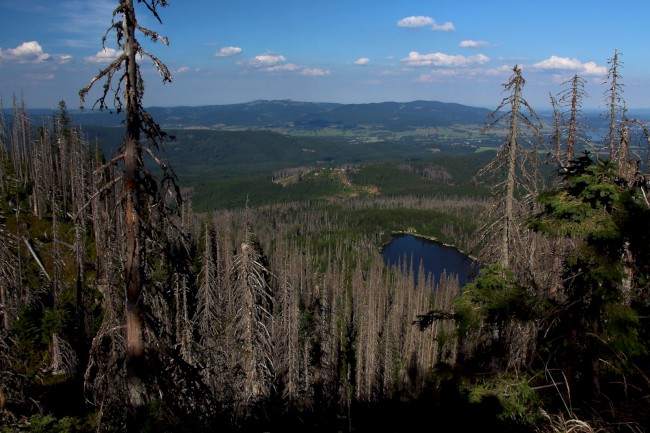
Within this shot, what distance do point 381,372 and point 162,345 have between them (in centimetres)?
4985

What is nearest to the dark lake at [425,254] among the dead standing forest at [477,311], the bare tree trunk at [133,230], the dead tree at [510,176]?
the dead standing forest at [477,311]

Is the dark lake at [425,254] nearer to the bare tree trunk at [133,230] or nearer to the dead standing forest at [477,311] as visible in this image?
the dead standing forest at [477,311]

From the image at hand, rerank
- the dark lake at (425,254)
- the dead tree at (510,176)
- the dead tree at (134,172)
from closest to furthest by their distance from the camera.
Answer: the dead tree at (134,172)
the dead tree at (510,176)
the dark lake at (425,254)

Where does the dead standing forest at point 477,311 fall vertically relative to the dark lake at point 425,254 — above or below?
above

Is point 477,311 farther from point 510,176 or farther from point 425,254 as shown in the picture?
point 425,254

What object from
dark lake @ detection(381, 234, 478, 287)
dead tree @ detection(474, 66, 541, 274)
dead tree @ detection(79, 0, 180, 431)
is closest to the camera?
dead tree @ detection(79, 0, 180, 431)

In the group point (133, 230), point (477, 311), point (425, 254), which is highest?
point (133, 230)

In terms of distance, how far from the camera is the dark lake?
128875mm

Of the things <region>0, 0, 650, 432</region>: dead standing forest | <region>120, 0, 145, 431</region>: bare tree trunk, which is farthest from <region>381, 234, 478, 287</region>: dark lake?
<region>120, 0, 145, 431</region>: bare tree trunk

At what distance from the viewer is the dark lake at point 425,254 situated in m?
129

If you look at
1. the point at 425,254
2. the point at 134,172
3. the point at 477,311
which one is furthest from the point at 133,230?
the point at 425,254

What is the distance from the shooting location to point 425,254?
483ft

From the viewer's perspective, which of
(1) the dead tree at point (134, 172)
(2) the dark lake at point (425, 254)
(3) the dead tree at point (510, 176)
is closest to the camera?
(1) the dead tree at point (134, 172)

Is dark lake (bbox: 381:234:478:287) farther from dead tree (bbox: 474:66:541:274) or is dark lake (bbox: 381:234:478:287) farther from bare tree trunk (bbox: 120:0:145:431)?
bare tree trunk (bbox: 120:0:145:431)
